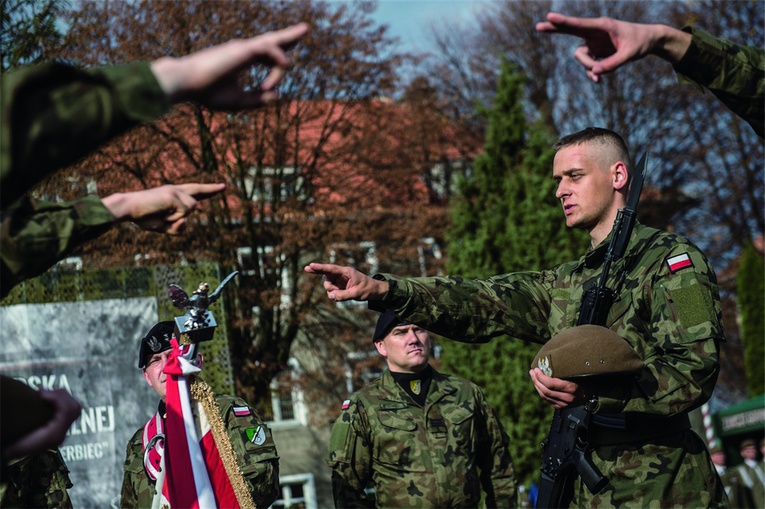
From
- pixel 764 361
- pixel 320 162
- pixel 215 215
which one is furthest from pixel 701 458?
pixel 764 361

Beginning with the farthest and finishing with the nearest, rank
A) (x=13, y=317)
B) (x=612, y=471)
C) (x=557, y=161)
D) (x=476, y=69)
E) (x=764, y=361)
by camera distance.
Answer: (x=476, y=69)
(x=764, y=361)
(x=13, y=317)
(x=557, y=161)
(x=612, y=471)

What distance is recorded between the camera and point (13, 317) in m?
10.4

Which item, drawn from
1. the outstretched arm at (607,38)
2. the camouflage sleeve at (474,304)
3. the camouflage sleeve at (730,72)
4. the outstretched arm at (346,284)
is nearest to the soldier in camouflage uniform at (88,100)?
the outstretched arm at (607,38)

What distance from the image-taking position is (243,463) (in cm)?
582

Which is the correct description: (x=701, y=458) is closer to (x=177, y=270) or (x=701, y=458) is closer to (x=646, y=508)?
(x=646, y=508)

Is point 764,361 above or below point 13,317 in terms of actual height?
below

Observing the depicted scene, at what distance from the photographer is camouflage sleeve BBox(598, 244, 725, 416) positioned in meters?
3.82

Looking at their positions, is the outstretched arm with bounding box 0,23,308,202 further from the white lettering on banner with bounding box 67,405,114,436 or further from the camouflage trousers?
the white lettering on banner with bounding box 67,405,114,436

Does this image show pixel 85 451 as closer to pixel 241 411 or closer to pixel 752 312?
pixel 241 411

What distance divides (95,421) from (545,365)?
7.30 m

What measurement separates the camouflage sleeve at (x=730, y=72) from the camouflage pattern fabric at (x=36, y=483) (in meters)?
4.17

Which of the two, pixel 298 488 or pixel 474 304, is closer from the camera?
pixel 474 304

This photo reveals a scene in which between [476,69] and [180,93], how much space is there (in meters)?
30.3

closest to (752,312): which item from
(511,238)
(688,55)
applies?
(511,238)
